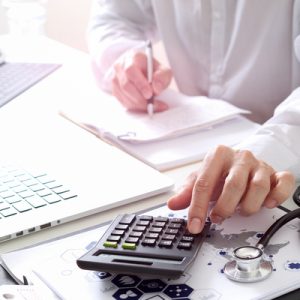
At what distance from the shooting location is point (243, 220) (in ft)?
2.69

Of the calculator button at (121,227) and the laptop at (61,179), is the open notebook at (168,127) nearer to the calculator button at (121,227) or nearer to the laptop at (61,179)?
the laptop at (61,179)

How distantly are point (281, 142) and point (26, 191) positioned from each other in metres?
0.37

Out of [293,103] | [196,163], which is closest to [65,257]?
[196,163]

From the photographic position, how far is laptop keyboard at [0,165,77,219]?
862mm

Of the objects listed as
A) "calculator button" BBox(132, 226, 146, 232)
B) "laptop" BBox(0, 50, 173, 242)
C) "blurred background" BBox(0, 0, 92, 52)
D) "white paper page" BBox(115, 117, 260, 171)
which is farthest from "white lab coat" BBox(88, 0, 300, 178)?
"blurred background" BBox(0, 0, 92, 52)

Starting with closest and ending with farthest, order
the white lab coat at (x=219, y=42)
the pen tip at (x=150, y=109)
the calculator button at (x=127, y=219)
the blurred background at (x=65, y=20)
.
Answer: the calculator button at (x=127, y=219) → the pen tip at (x=150, y=109) → the white lab coat at (x=219, y=42) → the blurred background at (x=65, y=20)

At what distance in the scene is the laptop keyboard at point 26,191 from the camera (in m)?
0.86

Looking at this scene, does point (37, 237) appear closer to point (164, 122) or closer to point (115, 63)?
point (164, 122)

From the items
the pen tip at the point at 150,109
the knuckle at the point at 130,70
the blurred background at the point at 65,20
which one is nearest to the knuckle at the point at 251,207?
the pen tip at the point at 150,109

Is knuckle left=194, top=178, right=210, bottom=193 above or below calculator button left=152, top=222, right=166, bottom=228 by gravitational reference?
above

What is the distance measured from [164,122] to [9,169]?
31 centimetres

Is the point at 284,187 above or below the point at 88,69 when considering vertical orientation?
above

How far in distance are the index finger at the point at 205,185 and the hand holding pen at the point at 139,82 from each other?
1.21 ft

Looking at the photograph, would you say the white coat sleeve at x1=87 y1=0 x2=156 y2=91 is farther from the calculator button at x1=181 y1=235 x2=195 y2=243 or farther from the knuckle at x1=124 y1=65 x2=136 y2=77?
the calculator button at x1=181 y1=235 x2=195 y2=243
